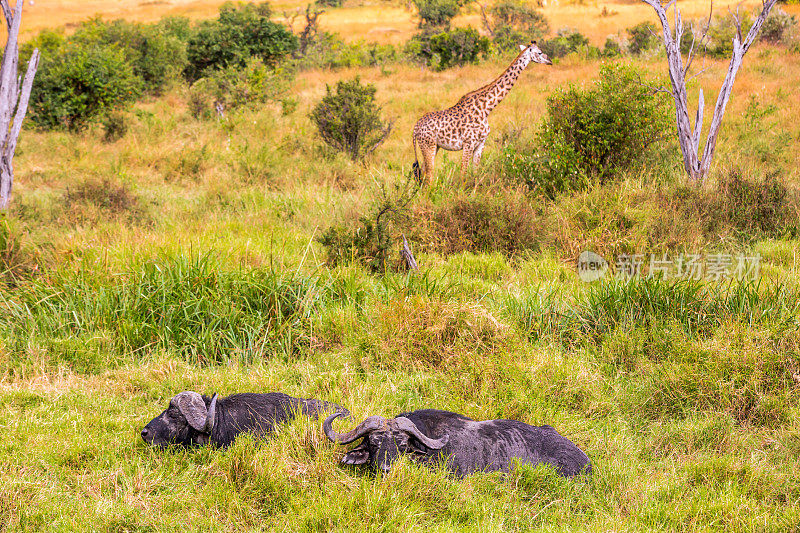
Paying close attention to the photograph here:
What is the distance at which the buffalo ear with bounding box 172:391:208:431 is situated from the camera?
12.8 feet

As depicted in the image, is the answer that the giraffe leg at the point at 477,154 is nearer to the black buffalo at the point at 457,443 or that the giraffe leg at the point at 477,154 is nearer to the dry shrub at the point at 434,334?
the dry shrub at the point at 434,334

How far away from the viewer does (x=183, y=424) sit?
13.1 feet

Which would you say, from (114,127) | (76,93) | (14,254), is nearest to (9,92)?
(14,254)

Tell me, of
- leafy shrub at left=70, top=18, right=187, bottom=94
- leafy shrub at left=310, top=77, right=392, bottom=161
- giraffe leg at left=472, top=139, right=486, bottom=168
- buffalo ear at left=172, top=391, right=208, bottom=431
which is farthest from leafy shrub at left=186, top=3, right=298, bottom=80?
buffalo ear at left=172, top=391, right=208, bottom=431

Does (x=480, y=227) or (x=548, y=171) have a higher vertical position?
(x=548, y=171)

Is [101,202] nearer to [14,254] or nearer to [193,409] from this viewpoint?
[14,254]

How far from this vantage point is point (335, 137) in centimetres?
1226

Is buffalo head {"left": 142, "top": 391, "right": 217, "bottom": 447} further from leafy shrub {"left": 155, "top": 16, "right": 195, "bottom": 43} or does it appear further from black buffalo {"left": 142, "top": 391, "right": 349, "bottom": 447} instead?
leafy shrub {"left": 155, "top": 16, "right": 195, "bottom": 43}

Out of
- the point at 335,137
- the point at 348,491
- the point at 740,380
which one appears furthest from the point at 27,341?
the point at 335,137

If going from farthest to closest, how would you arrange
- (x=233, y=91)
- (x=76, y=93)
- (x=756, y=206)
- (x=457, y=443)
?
(x=233, y=91), (x=76, y=93), (x=756, y=206), (x=457, y=443)

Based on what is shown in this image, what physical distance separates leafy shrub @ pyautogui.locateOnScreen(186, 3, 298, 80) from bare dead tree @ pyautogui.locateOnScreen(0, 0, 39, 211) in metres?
12.2

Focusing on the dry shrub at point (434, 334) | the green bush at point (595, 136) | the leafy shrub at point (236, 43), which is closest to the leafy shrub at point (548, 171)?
the green bush at point (595, 136)

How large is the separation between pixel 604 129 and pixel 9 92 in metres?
7.70

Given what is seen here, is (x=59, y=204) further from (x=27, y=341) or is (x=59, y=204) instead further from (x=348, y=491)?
(x=348, y=491)
